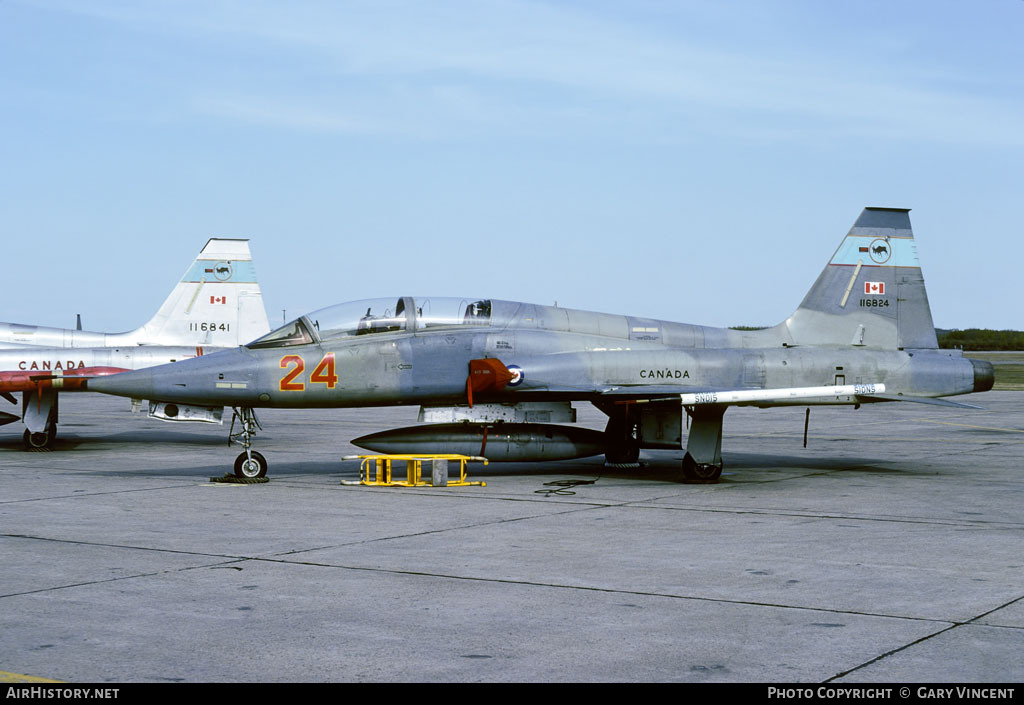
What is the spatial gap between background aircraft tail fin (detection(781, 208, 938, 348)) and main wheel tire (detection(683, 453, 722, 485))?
2.86 m

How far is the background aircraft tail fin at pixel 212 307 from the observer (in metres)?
23.9

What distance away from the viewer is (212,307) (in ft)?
79.0

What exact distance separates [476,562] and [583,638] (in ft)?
8.31

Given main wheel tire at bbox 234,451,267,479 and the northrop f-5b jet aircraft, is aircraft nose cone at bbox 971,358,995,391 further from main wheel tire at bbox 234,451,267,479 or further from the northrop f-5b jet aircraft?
the northrop f-5b jet aircraft

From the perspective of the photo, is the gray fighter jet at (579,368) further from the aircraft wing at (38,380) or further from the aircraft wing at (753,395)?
the aircraft wing at (38,380)

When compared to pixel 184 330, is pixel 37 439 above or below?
below

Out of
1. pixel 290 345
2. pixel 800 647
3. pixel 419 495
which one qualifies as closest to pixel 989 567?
pixel 800 647

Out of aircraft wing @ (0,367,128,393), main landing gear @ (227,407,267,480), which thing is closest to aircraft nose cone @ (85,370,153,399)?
main landing gear @ (227,407,267,480)

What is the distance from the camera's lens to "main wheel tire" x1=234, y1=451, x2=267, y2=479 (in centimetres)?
1445

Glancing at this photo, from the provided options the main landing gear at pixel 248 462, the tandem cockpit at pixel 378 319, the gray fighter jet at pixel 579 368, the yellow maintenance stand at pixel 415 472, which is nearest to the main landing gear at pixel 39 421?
the gray fighter jet at pixel 579 368

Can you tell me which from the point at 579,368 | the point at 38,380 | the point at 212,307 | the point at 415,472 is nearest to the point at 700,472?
the point at 579,368

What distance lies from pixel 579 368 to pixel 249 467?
4.74 metres

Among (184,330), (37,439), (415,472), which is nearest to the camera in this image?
(415,472)

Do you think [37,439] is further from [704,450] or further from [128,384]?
[704,450]
